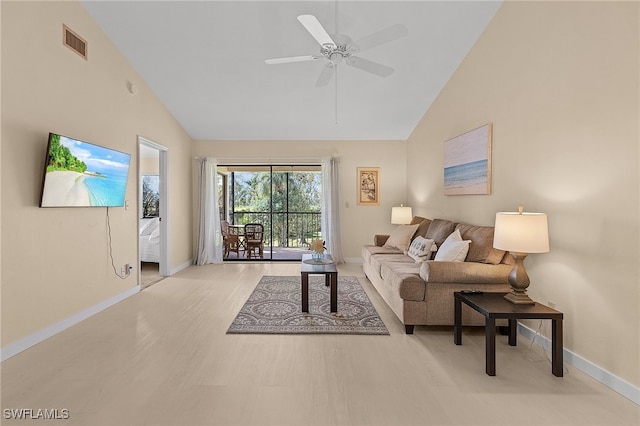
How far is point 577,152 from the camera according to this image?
2.44 meters

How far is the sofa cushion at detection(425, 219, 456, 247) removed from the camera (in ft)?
13.7

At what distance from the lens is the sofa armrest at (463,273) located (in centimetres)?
296

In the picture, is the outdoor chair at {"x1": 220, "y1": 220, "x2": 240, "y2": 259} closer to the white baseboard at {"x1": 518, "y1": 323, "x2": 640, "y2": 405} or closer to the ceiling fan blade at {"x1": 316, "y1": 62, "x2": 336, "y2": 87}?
the ceiling fan blade at {"x1": 316, "y1": 62, "x2": 336, "y2": 87}

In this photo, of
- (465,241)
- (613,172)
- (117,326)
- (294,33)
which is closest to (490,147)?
(465,241)

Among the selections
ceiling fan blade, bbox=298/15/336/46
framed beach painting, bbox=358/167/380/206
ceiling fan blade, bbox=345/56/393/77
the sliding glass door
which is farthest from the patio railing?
ceiling fan blade, bbox=298/15/336/46

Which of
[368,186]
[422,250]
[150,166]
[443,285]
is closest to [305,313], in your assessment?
[443,285]

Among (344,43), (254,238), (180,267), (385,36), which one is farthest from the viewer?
(254,238)

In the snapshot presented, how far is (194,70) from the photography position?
4.29 metres

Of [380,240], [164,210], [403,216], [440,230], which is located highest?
[164,210]

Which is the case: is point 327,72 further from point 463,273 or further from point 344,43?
point 463,273

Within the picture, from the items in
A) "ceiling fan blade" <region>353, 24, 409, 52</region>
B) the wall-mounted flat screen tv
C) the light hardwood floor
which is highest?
"ceiling fan blade" <region>353, 24, 409, 52</region>

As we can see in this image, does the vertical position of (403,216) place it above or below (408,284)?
above

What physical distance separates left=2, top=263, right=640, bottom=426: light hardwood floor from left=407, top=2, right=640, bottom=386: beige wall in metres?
0.48

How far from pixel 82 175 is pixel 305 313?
267cm
